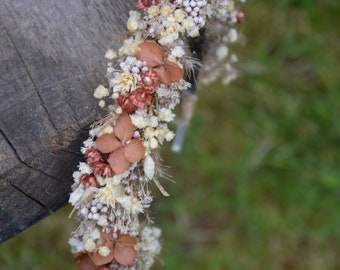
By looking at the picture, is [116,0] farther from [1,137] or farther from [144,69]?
[1,137]

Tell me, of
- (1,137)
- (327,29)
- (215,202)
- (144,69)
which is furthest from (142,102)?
(327,29)

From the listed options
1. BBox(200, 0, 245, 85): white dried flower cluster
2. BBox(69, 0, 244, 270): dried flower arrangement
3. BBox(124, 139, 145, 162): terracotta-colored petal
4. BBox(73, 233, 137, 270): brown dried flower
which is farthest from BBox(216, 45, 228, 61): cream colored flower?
BBox(73, 233, 137, 270): brown dried flower

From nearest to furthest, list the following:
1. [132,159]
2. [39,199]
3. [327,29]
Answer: [132,159] < [39,199] < [327,29]

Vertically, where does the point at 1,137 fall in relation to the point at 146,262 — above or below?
above

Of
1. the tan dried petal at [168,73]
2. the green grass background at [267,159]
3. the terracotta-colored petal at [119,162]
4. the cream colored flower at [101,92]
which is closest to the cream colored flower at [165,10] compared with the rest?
the tan dried petal at [168,73]

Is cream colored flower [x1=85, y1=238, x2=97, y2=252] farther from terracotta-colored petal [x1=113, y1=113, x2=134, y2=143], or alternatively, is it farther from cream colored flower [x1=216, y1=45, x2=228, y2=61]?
cream colored flower [x1=216, y1=45, x2=228, y2=61]

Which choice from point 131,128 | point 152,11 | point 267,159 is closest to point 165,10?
point 152,11

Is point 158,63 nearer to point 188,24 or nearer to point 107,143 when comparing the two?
point 188,24
